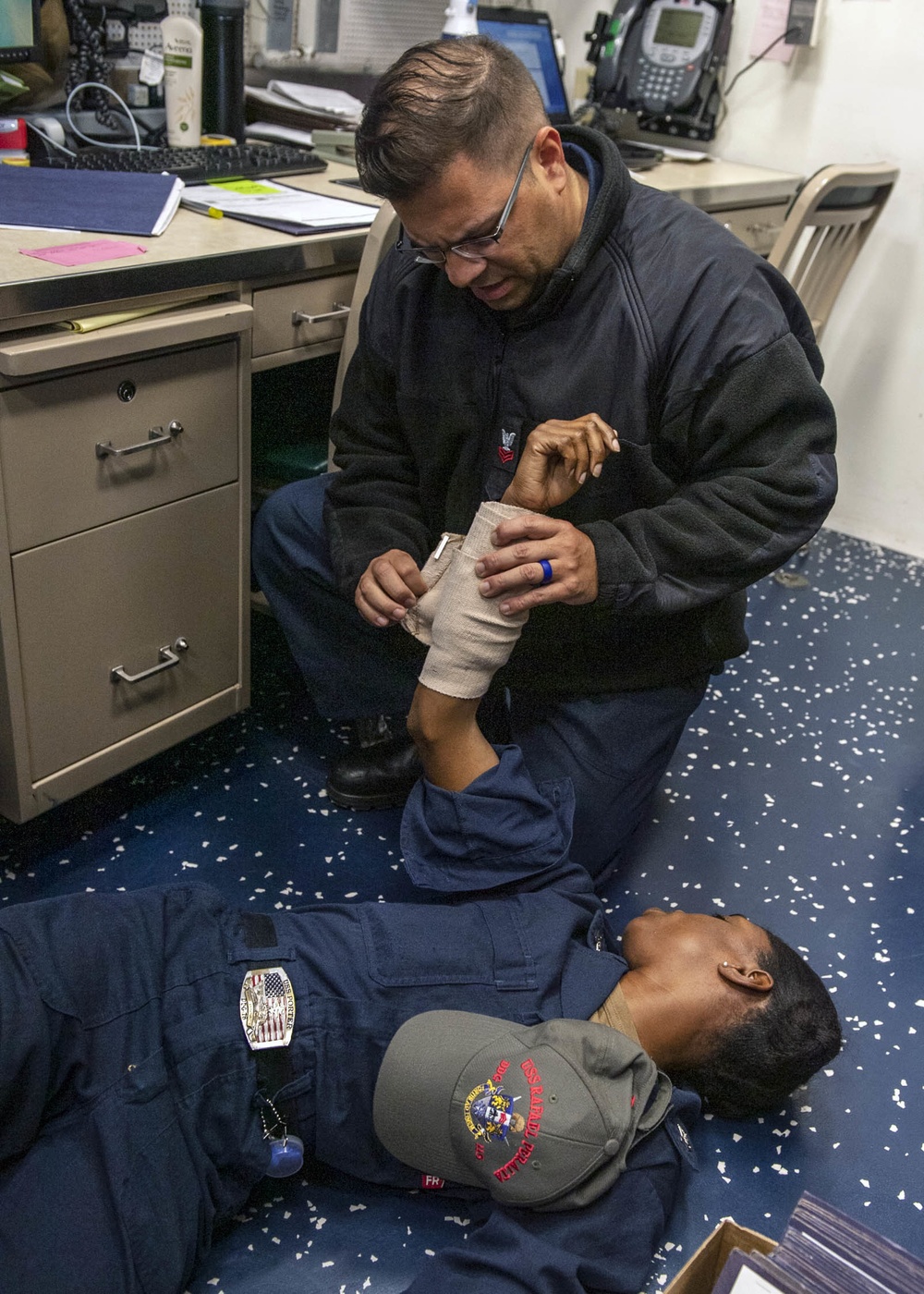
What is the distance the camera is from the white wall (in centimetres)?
259

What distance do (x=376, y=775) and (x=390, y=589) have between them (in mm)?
419

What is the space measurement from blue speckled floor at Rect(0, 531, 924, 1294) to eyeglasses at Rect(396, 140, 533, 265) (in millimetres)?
829

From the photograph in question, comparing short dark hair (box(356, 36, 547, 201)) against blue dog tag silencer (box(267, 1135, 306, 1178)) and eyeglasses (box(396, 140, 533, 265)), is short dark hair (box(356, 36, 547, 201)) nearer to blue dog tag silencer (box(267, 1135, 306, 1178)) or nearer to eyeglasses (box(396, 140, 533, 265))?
eyeglasses (box(396, 140, 533, 265))

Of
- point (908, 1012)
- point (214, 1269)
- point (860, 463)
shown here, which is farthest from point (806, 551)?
point (214, 1269)

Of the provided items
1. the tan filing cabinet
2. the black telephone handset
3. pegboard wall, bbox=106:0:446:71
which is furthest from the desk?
the black telephone handset

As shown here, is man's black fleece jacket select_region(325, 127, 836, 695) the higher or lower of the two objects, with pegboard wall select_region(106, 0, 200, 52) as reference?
lower

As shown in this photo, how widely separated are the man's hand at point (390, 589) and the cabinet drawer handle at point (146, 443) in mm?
304

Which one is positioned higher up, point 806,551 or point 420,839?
point 420,839

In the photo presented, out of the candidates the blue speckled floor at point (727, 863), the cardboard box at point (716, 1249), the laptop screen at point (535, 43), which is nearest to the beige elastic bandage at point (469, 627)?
the blue speckled floor at point (727, 863)

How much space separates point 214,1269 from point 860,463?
247cm

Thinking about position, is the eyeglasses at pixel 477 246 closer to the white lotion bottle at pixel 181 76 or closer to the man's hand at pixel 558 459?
the man's hand at pixel 558 459

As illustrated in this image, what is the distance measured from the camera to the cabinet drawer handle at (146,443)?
52.7 inches

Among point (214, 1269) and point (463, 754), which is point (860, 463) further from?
point (214, 1269)

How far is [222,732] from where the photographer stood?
1.85 m
